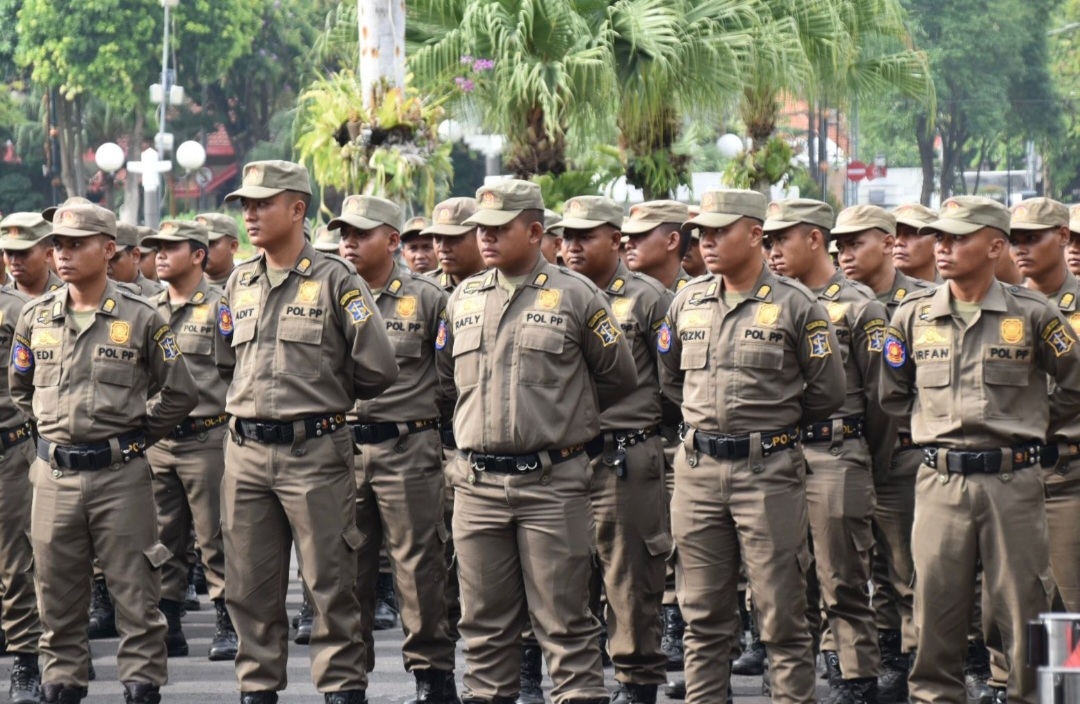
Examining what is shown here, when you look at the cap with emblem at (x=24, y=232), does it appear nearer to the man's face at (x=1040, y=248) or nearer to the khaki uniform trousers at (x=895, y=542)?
the khaki uniform trousers at (x=895, y=542)

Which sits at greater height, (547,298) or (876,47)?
(876,47)

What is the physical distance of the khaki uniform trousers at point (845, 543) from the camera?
323 inches

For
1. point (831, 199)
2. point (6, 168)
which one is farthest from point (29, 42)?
point (831, 199)

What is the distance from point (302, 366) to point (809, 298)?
2040 millimetres

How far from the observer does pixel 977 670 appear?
340 inches

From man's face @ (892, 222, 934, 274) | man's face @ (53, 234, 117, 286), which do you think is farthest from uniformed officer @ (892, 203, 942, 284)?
man's face @ (53, 234, 117, 286)

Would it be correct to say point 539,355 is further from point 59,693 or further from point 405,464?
point 59,693

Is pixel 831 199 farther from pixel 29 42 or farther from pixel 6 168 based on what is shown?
pixel 6 168

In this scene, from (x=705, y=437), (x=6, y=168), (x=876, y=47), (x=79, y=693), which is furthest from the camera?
(x=6, y=168)

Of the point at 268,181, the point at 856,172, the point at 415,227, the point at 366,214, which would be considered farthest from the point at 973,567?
the point at 856,172

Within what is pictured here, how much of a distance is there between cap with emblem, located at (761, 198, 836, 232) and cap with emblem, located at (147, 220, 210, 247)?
11.0 ft

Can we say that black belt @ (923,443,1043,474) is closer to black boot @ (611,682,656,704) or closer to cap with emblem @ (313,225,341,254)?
black boot @ (611,682,656,704)

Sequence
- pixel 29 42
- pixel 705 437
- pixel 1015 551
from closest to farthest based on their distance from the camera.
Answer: pixel 1015 551
pixel 705 437
pixel 29 42

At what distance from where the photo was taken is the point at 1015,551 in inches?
273
